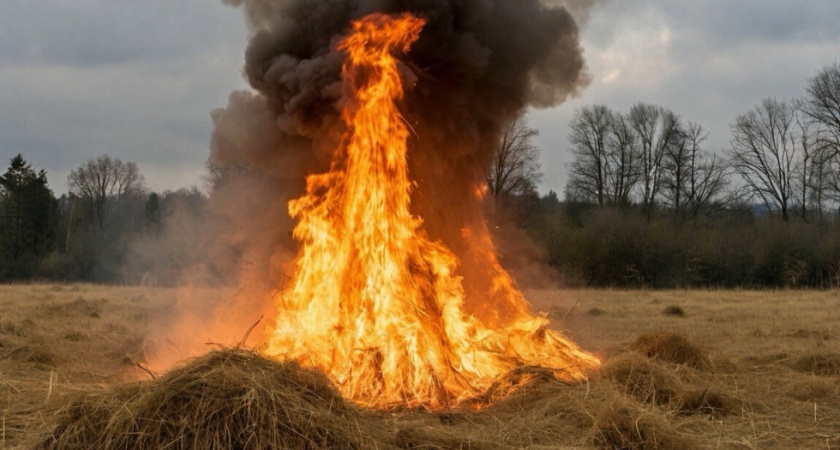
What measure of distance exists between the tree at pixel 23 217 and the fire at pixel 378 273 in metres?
39.2

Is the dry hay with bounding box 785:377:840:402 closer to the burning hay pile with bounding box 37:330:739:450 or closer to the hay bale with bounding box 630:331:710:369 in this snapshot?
the hay bale with bounding box 630:331:710:369

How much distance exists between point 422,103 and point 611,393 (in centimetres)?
481

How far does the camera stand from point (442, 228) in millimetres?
10742

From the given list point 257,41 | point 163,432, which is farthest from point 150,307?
point 163,432

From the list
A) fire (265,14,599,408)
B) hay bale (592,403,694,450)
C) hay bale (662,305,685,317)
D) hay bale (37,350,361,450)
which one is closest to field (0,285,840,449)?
hay bale (592,403,694,450)

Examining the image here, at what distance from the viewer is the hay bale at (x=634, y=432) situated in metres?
6.08

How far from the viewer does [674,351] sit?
9.78 m

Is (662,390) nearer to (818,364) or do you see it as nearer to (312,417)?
(818,364)

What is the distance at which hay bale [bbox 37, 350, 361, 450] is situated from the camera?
17.9 ft

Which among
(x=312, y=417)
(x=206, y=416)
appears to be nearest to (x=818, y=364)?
(x=312, y=417)

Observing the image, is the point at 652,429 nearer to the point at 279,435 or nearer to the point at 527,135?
the point at 279,435

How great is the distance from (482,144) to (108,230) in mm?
45915

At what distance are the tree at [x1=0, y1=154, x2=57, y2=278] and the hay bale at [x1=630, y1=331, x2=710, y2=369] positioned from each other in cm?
4136

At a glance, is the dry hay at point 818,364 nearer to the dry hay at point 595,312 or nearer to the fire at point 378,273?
the fire at point 378,273
